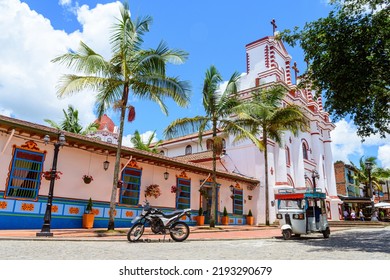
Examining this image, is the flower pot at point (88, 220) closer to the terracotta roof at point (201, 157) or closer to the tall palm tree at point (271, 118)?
the tall palm tree at point (271, 118)

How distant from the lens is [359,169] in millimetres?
45125

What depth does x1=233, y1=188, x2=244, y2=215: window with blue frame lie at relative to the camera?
75.4ft

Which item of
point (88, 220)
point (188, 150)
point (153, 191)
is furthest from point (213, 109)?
point (188, 150)

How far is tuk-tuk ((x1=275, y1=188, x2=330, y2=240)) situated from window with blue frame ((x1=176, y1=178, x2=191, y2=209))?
7.04 meters

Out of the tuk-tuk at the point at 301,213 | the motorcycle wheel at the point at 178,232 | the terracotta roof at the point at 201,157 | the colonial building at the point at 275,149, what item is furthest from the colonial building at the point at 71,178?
the terracotta roof at the point at 201,157

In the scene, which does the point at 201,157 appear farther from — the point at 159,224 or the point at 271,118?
the point at 159,224

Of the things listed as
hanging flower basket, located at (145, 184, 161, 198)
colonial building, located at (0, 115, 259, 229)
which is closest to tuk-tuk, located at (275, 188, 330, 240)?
hanging flower basket, located at (145, 184, 161, 198)

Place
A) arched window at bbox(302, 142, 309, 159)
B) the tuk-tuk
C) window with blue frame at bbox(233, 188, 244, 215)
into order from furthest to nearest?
arched window at bbox(302, 142, 309, 159) → window with blue frame at bbox(233, 188, 244, 215) → the tuk-tuk

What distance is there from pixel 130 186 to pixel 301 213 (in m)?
8.52

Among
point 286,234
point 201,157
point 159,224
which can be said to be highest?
point 201,157

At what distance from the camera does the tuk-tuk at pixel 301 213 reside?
1256cm

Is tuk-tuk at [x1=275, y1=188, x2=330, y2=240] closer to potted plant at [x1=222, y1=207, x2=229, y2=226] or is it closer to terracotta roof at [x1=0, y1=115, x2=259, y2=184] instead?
terracotta roof at [x1=0, y1=115, x2=259, y2=184]

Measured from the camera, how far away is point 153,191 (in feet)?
54.1
